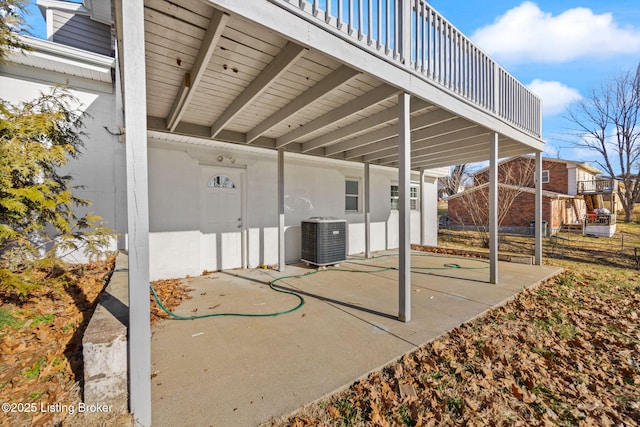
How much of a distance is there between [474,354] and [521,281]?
345 centimetres

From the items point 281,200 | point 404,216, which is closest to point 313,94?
point 404,216

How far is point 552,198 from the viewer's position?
16.1 metres

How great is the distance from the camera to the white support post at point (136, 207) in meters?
1.80

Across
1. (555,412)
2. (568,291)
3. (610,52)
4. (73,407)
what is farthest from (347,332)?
(610,52)

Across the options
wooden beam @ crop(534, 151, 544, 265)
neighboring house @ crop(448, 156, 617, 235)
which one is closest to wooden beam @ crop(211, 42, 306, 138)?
wooden beam @ crop(534, 151, 544, 265)

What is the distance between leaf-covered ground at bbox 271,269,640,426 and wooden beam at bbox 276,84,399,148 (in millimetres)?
2997

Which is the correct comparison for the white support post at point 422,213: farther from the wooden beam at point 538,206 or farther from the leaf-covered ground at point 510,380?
the leaf-covered ground at point 510,380

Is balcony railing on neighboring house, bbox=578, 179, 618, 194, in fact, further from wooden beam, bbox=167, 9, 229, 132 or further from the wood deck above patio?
wooden beam, bbox=167, 9, 229, 132

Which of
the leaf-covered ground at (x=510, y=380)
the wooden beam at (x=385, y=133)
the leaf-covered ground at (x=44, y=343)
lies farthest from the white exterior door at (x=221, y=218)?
the leaf-covered ground at (x=510, y=380)

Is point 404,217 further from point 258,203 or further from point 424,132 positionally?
point 258,203

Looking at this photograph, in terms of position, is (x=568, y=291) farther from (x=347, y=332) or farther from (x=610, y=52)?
(x=610, y=52)

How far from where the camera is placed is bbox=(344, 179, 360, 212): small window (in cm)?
857

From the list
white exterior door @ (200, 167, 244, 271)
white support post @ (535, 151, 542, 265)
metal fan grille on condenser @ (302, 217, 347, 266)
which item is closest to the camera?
white exterior door @ (200, 167, 244, 271)

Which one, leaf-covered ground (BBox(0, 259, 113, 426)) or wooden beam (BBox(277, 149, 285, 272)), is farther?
wooden beam (BBox(277, 149, 285, 272))
